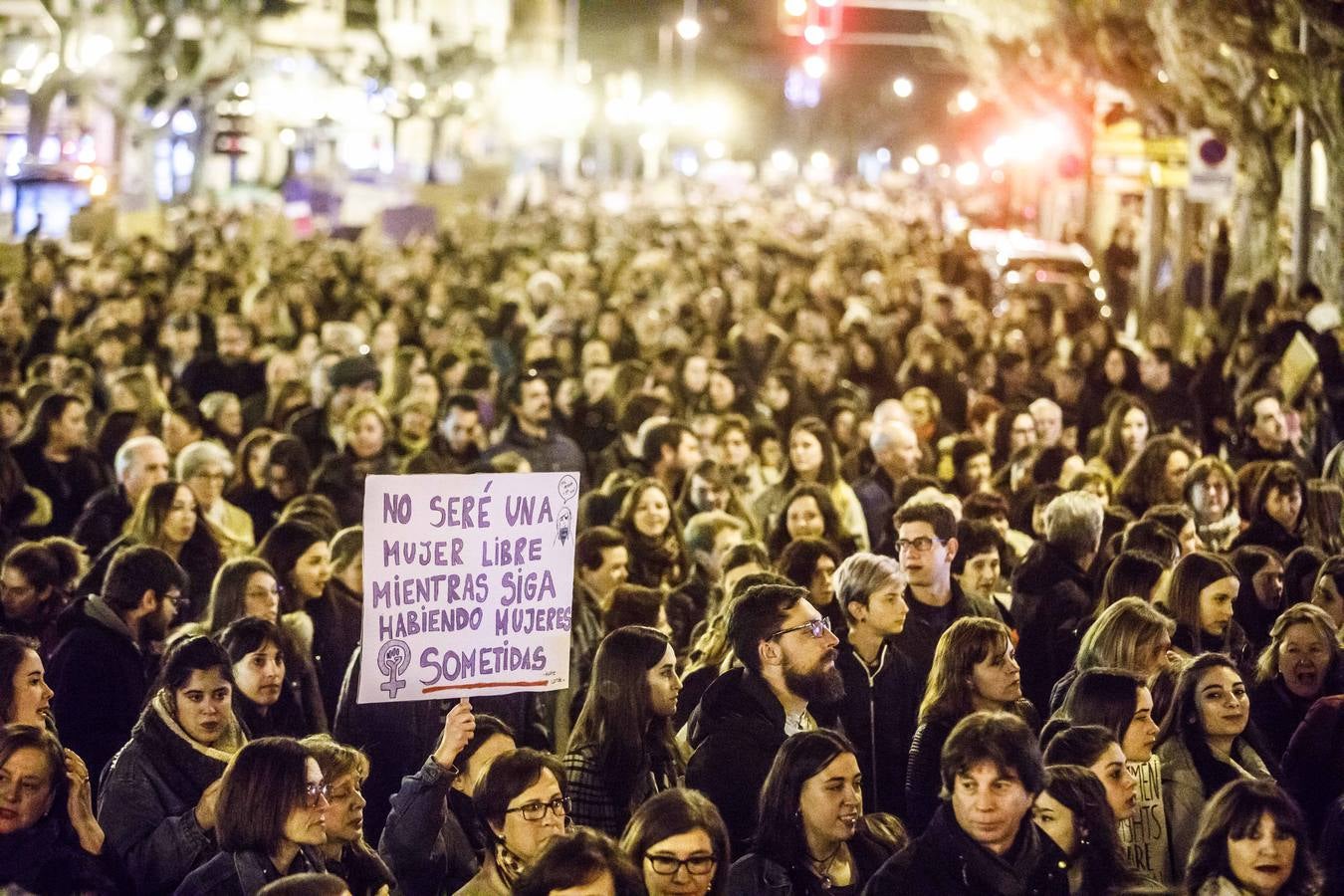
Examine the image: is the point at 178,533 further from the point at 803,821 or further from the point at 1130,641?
the point at 803,821

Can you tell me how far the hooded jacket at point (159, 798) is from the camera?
19.2 feet

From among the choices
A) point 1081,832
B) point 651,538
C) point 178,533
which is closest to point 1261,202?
point 651,538

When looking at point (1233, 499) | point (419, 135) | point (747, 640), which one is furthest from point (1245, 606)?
point (419, 135)

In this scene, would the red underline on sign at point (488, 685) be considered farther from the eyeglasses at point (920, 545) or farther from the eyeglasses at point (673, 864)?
the eyeglasses at point (920, 545)

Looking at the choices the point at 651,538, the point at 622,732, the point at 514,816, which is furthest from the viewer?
the point at 651,538

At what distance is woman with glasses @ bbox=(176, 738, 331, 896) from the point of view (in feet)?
17.4

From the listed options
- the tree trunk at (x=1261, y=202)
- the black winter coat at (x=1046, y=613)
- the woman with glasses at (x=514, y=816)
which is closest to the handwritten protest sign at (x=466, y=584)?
the woman with glasses at (x=514, y=816)

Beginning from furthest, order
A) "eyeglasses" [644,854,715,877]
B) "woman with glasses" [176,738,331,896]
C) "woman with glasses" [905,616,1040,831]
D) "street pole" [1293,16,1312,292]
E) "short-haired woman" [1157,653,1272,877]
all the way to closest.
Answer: "street pole" [1293,16,1312,292] → "woman with glasses" [905,616,1040,831] → "short-haired woman" [1157,653,1272,877] → "woman with glasses" [176,738,331,896] → "eyeglasses" [644,854,715,877]

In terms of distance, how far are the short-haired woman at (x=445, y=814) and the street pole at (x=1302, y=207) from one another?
16046 millimetres

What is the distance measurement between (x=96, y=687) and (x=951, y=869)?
3.20 metres

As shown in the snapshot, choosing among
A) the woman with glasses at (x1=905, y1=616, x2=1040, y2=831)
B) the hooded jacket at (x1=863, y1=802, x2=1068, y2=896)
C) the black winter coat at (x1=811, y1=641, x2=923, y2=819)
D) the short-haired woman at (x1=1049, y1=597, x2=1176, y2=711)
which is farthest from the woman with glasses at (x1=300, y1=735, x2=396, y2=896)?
the short-haired woman at (x1=1049, y1=597, x2=1176, y2=711)

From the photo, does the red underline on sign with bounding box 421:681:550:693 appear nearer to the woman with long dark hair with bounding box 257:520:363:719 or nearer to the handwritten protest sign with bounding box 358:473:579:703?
the handwritten protest sign with bounding box 358:473:579:703

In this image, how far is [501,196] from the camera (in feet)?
178

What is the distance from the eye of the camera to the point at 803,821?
5.54 metres
